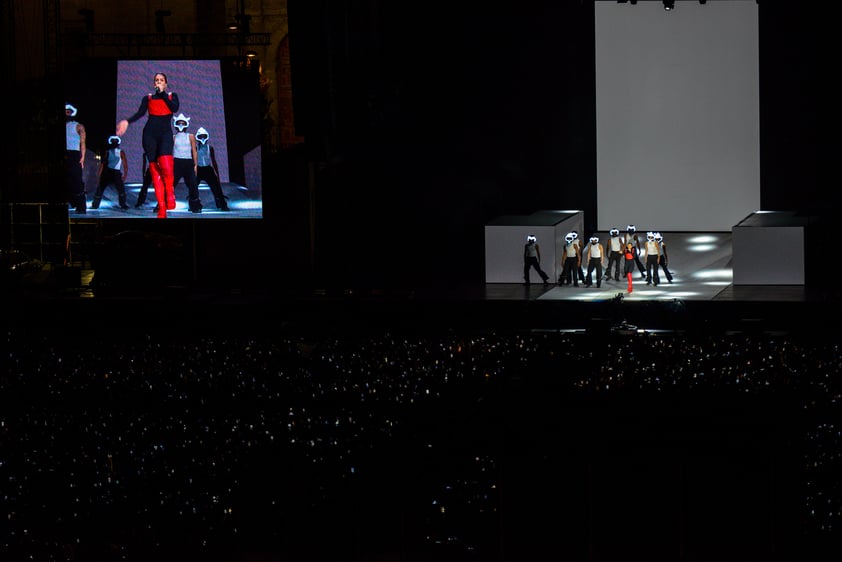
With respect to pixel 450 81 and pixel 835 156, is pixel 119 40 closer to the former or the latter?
pixel 450 81

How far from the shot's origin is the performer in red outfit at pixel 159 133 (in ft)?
56.0

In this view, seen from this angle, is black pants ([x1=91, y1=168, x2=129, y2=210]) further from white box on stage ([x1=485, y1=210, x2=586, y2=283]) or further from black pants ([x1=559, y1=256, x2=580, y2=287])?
black pants ([x1=559, y1=256, x2=580, y2=287])

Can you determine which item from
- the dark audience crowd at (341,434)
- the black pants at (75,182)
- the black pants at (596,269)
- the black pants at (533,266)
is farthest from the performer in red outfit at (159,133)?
the dark audience crowd at (341,434)

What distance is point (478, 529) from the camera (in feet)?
10.4

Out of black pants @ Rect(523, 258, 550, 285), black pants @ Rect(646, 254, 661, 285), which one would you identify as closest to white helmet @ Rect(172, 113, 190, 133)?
black pants @ Rect(523, 258, 550, 285)

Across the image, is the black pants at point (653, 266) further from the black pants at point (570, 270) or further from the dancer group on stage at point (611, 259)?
the black pants at point (570, 270)

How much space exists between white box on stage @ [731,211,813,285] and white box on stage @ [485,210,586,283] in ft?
8.32

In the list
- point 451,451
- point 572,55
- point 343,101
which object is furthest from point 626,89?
point 451,451

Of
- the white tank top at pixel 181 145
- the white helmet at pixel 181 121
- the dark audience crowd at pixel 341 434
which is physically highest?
the white helmet at pixel 181 121

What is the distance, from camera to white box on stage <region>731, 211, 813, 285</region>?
53.7 ft

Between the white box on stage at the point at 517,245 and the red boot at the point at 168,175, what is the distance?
4730 millimetres

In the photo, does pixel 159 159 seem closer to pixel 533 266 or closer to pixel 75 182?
pixel 75 182

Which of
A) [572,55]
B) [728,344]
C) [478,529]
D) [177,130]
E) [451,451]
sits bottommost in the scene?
[478,529]

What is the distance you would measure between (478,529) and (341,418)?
481 mm
